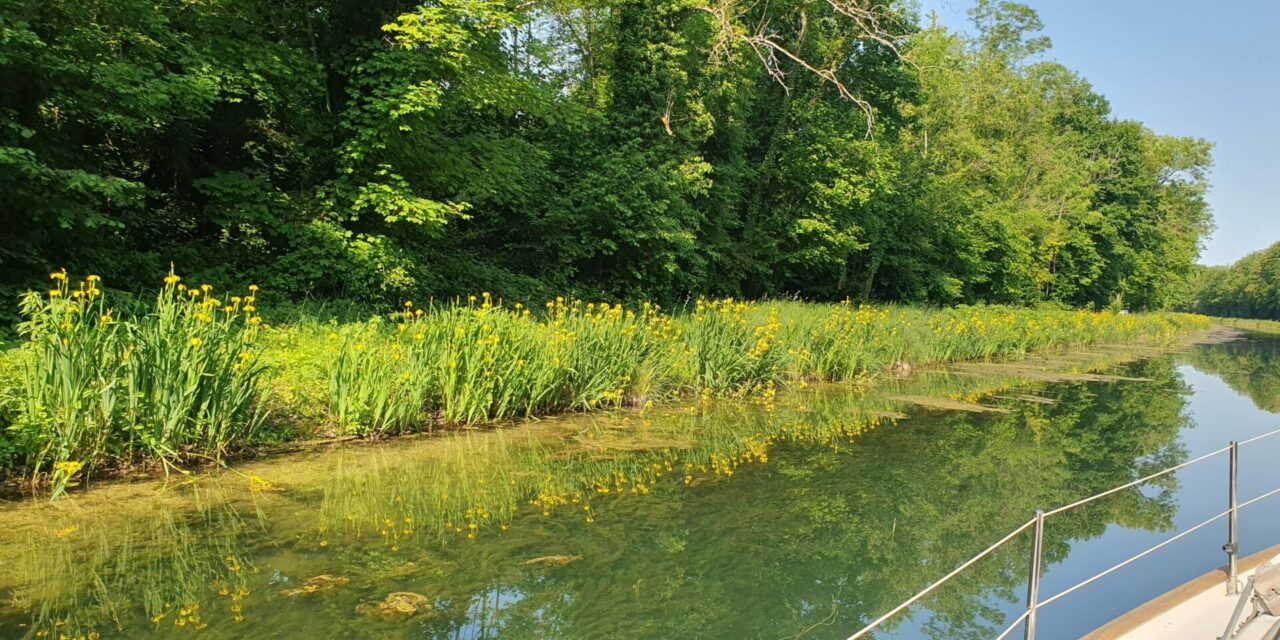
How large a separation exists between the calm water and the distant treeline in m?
87.3

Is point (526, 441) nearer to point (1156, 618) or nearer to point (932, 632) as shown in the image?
point (932, 632)

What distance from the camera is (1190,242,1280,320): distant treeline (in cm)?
8412

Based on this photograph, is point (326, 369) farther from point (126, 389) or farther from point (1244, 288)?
point (1244, 288)

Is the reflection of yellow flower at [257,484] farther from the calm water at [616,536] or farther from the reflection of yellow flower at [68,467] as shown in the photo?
the reflection of yellow flower at [68,467]

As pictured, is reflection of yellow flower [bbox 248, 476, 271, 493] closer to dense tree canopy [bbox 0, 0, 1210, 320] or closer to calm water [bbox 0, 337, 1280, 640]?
calm water [bbox 0, 337, 1280, 640]

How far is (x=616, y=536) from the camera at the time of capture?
17.3 feet

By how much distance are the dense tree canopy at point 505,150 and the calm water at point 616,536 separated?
11.0 ft

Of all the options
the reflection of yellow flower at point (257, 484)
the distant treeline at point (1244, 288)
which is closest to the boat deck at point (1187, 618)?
the reflection of yellow flower at point (257, 484)

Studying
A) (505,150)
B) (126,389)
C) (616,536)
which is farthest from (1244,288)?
(126,389)

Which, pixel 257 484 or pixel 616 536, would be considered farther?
pixel 257 484

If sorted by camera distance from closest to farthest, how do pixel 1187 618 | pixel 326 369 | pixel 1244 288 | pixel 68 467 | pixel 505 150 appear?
1. pixel 1187 618
2. pixel 68 467
3. pixel 326 369
4. pixel 505 150
5. pixel 1244 288

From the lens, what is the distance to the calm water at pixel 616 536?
396 centimetres

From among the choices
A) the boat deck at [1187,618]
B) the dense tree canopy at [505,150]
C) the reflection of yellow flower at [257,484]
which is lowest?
the reflection of yellow flower at [257,484]

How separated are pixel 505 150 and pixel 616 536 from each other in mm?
9755
